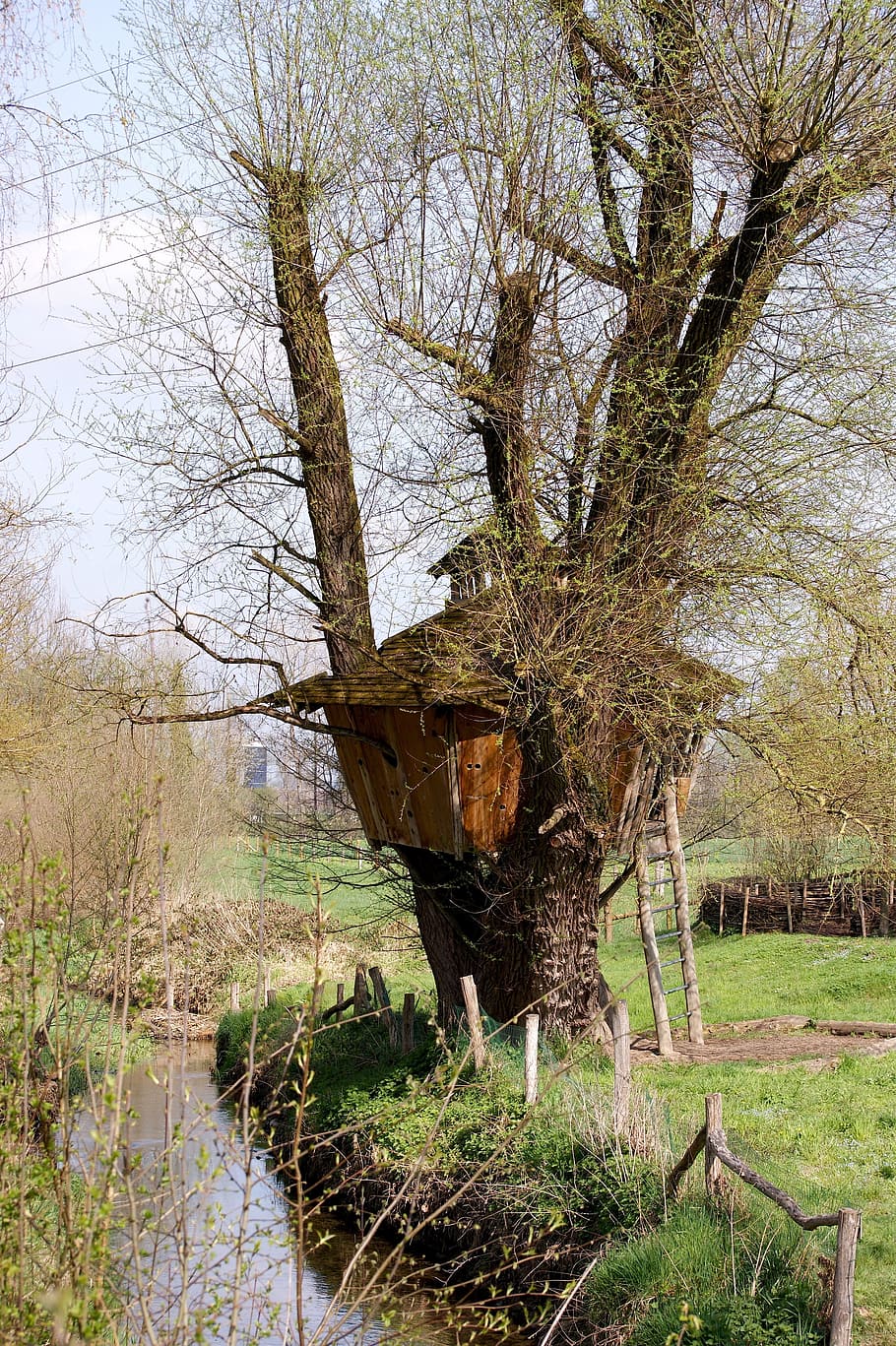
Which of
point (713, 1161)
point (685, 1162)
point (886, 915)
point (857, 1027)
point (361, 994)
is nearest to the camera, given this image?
point (713, 1161)

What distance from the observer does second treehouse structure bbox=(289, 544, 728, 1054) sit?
789 cm

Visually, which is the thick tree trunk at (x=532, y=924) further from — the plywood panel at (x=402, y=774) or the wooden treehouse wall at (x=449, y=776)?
the plywood panel at (x=402, y=774)

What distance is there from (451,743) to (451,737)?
40 millimetres

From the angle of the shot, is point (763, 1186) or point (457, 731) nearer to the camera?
point (763, 1186)

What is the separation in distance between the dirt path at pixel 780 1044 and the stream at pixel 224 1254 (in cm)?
394

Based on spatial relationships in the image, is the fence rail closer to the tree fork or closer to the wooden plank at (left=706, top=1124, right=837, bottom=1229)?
the wooden plank at (left=706, top=1124, right=837, bottom=1229)

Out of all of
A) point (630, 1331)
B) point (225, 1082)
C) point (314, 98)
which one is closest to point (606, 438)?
point (314, 98)

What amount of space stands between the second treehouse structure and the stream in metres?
2.49

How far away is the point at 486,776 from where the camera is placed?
8.41 metres

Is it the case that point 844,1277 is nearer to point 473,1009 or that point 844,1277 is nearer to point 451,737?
point 451,737

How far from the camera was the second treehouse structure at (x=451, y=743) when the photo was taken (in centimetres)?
789

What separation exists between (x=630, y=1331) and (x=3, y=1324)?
4.58m

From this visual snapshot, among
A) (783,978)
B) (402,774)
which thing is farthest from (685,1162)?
(783,978)

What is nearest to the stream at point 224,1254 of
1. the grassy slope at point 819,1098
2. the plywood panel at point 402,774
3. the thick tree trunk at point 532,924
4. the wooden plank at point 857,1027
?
the grassy slope at point 819,1098
